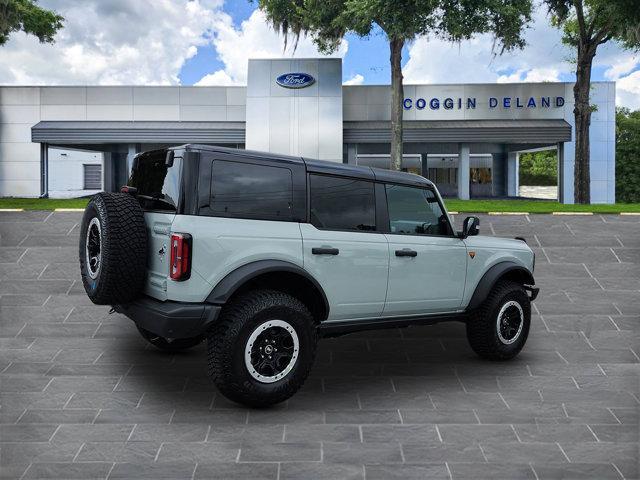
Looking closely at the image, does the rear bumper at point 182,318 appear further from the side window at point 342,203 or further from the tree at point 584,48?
the tree at point 584,48

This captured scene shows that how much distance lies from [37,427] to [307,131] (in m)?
24.4

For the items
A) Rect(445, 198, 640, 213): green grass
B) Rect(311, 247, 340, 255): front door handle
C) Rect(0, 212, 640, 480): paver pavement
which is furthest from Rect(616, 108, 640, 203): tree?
Rect(311, 247, 340, 255): front door handle

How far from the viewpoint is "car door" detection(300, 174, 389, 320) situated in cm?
559

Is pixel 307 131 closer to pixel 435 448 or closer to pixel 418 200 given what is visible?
pixel 418 200

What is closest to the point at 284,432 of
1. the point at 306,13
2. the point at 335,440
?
the point at 335,440

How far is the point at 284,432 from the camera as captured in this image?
4.78 meters

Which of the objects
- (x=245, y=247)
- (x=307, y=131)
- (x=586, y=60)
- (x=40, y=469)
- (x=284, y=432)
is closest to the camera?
(x=40, y=469)

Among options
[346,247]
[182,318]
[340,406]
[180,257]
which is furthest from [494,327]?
[180,257]

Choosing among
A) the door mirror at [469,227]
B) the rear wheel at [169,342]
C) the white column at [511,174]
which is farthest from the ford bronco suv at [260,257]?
the white column at [511,174]

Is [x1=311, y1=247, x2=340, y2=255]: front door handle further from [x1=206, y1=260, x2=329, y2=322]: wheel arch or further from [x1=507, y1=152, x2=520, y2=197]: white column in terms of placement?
[x1=507, y1=152, x2=520, y2=197]: white column

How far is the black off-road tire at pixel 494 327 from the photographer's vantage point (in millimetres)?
6766

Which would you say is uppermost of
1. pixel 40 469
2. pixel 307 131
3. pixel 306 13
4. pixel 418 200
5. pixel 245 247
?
pixel 306 13

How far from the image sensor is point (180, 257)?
4.91 m

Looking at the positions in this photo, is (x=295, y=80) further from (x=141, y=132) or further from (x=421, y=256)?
(x=421, y=256)
